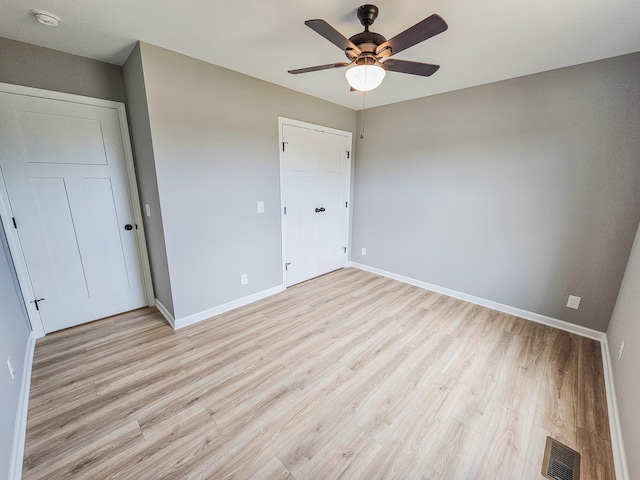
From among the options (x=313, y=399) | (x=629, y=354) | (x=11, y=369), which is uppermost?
(x=629, y=354)

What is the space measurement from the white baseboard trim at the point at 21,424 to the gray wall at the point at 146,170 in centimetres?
97

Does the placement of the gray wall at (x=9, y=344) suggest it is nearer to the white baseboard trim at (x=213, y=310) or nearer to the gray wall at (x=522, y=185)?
the white baseboard trim at (x=213, y=310)

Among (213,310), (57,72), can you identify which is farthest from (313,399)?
(57,72)

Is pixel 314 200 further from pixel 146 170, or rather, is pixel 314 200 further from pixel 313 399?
pixel 313 399

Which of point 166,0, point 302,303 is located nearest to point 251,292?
point 302,303

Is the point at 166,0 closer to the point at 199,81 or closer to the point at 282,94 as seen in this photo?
the point at 199,81

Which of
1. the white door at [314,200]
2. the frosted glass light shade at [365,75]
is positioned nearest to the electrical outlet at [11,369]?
the white door at [314,200]

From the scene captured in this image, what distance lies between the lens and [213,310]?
8.89 ft

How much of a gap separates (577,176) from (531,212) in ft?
1.43

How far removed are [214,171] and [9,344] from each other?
1.85 metres

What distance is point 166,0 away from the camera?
1510 mm

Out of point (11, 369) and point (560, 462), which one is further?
point (11, 369)

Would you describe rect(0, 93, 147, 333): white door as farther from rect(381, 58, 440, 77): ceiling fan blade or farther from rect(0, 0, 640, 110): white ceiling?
rect(381, 58, 440, 77): ceiling fan blade

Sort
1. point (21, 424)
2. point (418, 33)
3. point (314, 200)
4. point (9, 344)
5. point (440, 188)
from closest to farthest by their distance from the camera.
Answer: point (418, 33) → point (21, 424) → point (9, 344) → point (440, 188) → point (314, 200)
